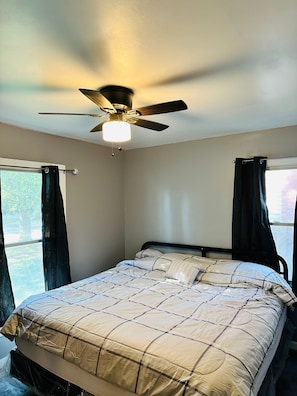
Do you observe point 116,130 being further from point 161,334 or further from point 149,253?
point 149,253

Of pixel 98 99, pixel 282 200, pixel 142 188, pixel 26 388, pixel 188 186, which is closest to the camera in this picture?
pixel 98 99

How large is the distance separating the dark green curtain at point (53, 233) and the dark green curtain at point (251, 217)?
2.03 metres

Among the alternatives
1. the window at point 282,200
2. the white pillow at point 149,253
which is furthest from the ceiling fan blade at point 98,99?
the white pillow at point 149,253

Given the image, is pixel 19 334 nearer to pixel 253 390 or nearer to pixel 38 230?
pixel 38 230

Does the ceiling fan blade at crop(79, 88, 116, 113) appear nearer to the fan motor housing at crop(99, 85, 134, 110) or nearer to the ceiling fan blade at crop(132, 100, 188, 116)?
the fan motor housing at crop(99, 85, 134, 110)

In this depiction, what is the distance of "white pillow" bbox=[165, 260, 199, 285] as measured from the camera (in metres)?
2.80

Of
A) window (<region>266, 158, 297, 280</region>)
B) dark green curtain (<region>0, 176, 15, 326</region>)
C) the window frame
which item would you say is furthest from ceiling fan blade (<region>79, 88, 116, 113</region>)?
window (<region>266, 158, 297, 280</region>)

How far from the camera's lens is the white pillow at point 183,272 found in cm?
280

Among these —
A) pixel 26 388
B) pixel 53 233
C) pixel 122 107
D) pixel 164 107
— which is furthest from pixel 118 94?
pixel 26 388

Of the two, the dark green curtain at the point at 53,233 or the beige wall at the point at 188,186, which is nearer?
the dark green curtain at the point at 53,233

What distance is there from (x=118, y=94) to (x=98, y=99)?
12.4 inches

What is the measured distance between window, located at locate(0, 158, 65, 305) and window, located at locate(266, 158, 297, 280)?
8.69 ft

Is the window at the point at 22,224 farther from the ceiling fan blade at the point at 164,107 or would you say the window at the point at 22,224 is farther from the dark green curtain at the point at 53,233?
the ceiling fan blade at the point at 164,107

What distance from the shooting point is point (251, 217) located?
3025 millimetres
